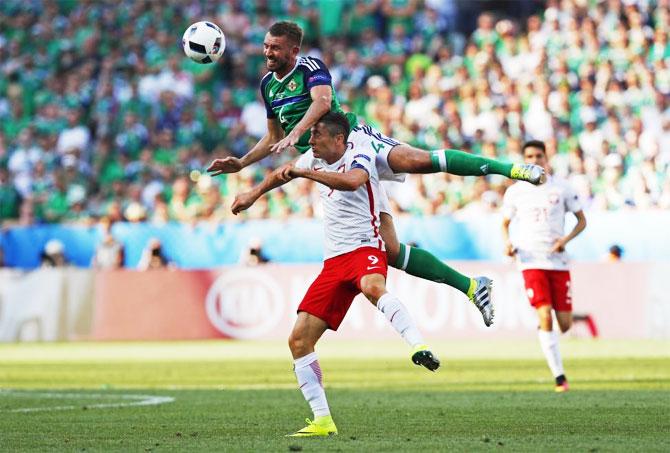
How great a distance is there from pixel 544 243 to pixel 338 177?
6.05 meters

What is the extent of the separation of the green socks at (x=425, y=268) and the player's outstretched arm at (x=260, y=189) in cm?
175

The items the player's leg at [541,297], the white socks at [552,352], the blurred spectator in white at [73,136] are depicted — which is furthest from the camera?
the blurred spectator in white at [73,136]

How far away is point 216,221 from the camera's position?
26.7 meters

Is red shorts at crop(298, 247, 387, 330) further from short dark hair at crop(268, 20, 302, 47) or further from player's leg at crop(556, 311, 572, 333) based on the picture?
player's leg at crop(556, 311, 572, 333)

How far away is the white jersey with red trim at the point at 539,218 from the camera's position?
612 inches

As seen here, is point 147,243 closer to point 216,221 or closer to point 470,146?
point 216,221

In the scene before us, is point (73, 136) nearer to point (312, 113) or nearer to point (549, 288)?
point (549, 288)

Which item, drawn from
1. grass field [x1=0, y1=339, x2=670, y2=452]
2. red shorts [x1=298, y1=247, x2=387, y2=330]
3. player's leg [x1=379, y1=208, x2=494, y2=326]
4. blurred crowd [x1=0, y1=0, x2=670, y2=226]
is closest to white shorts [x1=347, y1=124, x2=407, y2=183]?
player's leg [x1=379, y1=208, x2=494, y2=326]

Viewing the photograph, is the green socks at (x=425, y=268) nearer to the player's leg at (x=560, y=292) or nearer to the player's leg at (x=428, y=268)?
the player's leg at (x=428, y=268)

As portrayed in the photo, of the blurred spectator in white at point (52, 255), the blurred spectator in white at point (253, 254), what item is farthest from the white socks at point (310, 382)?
the blurred spectator in white at point (52, 255)

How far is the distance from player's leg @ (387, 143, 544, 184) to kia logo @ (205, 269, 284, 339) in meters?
14.3

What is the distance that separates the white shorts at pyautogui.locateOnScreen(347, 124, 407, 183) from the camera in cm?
1074

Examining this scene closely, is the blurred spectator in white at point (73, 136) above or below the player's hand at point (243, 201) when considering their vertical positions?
above

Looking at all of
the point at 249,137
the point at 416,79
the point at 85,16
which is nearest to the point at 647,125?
the point at 416,79
